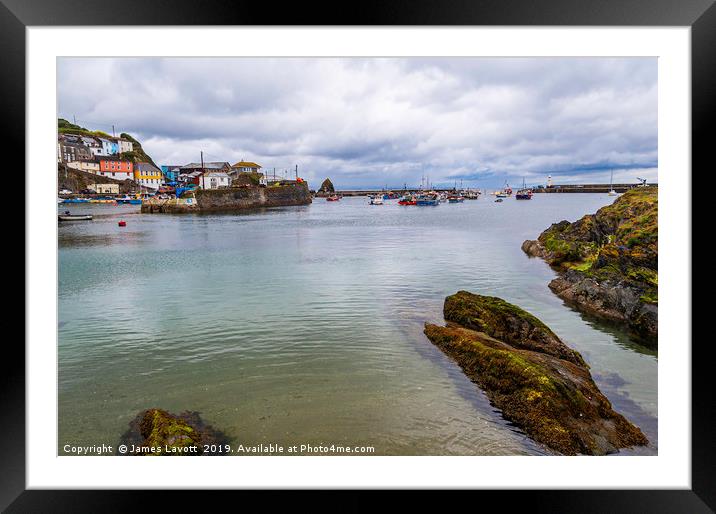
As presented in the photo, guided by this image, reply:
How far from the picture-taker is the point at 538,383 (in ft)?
12.5

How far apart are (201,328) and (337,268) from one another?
5.96 meters

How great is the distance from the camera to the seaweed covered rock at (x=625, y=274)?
23.0 feet

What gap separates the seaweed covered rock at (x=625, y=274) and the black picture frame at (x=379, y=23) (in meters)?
4.86

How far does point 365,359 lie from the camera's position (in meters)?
5.16

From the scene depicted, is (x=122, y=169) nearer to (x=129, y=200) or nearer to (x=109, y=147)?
(x=109, y=147)

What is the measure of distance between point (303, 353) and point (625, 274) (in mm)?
6037

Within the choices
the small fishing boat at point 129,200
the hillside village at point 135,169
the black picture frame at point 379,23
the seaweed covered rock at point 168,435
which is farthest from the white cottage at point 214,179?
the black picture frame at point 379,23

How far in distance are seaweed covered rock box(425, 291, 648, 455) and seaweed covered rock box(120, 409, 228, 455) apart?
2.57 meters

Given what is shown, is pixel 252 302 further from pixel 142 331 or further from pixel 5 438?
pixel 5 438

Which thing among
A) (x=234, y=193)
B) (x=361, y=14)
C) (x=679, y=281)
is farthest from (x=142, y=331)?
(x=234, y=193)

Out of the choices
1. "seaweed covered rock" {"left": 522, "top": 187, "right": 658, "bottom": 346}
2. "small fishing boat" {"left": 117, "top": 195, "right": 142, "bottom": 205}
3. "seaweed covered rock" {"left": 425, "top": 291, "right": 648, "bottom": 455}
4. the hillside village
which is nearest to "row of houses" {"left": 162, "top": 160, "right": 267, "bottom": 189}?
the hillside village

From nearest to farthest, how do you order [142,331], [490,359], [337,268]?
1. [490,359]
2. [142,331]
3. [337,268]

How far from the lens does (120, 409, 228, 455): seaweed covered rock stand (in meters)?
3.35

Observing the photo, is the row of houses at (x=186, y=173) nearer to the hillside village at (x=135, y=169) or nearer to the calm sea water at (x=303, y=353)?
the hillside village at (x=135, y=169)
